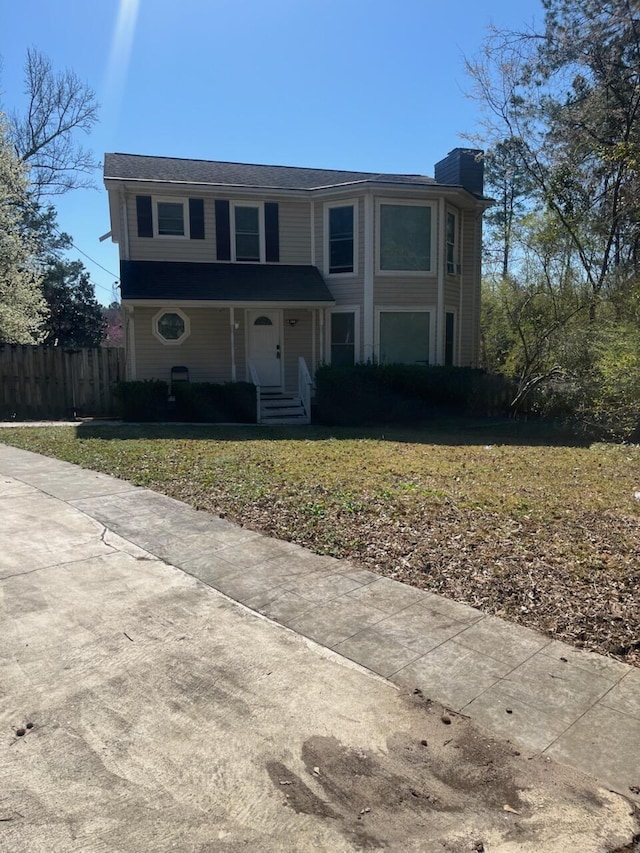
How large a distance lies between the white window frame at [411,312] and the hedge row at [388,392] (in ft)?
4.13

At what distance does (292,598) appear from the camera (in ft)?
13.4

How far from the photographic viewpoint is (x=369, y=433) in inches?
498

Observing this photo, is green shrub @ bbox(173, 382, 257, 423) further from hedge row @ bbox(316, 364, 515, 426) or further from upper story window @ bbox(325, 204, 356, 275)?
upper story window @ bbox(325, 204, 356, 275)

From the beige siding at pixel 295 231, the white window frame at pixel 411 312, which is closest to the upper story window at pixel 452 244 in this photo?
the white window frame at pixel 411 312

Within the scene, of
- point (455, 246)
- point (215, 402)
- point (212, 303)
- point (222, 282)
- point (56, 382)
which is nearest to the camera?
point (215, 402)

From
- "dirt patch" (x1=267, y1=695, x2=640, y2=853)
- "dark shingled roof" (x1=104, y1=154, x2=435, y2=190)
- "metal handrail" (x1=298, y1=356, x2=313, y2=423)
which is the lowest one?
"dirt patch" (x1=267, y1=695, x2=640, y2=853)

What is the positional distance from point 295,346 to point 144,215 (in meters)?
5.20

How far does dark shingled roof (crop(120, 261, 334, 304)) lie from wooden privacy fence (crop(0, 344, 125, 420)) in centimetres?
216

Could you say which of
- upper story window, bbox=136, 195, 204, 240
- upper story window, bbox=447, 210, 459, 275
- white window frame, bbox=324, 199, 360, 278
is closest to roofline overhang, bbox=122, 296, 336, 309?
white window frame, bbox=324, 199, 360, 278

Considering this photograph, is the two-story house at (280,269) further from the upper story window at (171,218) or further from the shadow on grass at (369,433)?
the shadow on grass at (369,433)

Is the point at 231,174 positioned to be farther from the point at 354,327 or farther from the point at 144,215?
the point at 354,327

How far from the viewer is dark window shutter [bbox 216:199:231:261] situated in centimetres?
1602

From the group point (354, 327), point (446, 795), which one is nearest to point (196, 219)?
point (354, 327)

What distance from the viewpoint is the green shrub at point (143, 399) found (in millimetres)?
14109
